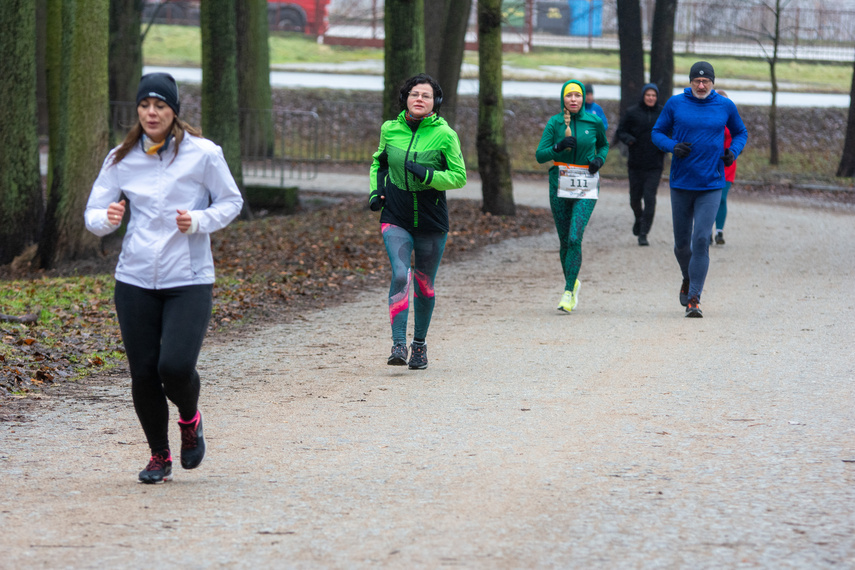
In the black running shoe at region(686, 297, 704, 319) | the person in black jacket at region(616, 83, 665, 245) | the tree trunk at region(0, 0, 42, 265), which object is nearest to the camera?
the black running shoe at region(686, 297, 704, 319)

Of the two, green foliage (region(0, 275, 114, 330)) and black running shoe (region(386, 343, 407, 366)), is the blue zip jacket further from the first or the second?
green foliage (region(0, 275, 114, 330))

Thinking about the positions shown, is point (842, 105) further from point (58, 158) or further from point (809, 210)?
point (58, 158)

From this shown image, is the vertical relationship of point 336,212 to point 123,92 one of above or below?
below

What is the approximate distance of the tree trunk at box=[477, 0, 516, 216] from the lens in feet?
57.3

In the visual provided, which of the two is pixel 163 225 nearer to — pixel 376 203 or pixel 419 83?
pixel 376 203

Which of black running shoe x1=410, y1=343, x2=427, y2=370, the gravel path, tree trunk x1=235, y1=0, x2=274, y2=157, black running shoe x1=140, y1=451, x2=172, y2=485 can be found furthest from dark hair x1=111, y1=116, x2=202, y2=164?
tree trunk x1=235, y1=0, x2=274, y2=157

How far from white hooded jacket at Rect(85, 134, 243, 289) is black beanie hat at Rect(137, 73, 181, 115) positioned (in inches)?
7.0

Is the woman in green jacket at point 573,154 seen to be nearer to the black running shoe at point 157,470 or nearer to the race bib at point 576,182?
the race bib at point 576,182

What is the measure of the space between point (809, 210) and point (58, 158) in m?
14.5

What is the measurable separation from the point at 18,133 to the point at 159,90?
376 inches

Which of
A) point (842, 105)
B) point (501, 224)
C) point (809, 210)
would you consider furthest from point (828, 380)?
point (842, 105)

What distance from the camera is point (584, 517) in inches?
171

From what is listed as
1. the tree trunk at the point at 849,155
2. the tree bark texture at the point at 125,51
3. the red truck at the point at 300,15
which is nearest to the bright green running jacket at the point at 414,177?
the tree bark texture at the point at 125,51

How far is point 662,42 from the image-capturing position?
2806 cm
